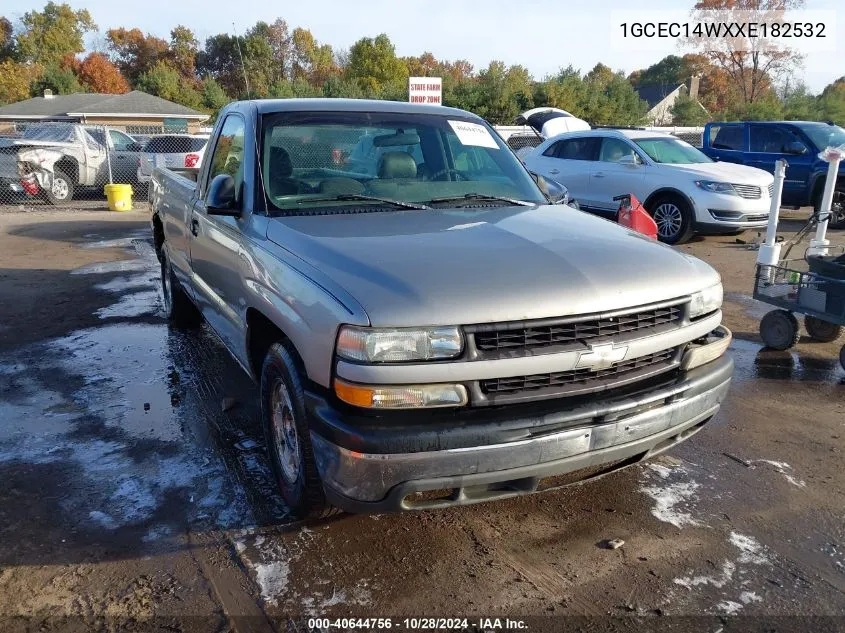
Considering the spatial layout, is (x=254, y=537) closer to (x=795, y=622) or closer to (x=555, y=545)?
(x=555, y=545)

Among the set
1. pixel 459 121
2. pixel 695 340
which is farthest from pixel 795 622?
pixel 459 121

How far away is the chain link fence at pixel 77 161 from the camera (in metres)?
15.5

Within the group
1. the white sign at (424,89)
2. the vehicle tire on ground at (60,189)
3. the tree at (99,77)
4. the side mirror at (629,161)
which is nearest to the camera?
the side mirror at (629,161)

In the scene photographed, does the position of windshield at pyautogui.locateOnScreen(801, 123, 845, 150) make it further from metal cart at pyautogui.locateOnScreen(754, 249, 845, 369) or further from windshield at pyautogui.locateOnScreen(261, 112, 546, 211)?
windshield at pyautogui.locateOnScreen(261, 112, 546, 211)

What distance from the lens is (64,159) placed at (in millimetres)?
16266

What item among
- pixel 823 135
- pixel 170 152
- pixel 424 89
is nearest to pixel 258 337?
pixel 424 89

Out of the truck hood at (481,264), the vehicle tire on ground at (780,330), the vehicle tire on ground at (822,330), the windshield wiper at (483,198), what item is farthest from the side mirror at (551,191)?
the vehicle tire on ground at (822,330)

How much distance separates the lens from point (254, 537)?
3.19 meters

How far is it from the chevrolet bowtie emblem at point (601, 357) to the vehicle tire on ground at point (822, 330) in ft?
13.7

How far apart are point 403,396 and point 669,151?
10.4m

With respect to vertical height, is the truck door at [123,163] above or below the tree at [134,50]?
below

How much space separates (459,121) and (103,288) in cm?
551

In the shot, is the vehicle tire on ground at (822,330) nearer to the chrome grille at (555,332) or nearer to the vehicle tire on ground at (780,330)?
the vehicle tire on ground at (780,330)

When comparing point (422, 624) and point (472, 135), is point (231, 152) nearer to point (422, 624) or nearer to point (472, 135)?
point (472, 135)
